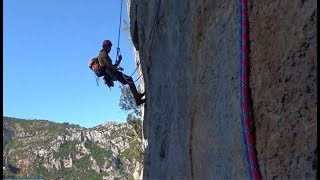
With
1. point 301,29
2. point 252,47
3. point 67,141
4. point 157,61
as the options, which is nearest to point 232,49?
point 252,47

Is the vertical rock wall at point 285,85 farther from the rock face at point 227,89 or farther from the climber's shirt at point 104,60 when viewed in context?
the climber's shirt at point 104,60

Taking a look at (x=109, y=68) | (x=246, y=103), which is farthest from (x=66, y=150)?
(x=246, y=103)

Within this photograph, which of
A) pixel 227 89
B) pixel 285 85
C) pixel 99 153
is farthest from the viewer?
pixel 99 153

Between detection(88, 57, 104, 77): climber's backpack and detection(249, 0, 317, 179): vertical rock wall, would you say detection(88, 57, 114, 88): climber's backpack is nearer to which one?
detection(88, 57, 104, 77): climber's backpack

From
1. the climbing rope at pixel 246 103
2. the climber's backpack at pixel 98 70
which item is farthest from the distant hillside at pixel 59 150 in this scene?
the climbing rope at pixel 246 103

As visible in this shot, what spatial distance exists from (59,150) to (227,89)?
104m

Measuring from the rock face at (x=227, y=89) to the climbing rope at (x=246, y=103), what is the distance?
0.23ft

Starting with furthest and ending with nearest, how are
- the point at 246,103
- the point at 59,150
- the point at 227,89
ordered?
the point at 59,150 < the point at 227,89 < the point at 246,103

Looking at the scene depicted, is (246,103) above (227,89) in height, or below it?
below

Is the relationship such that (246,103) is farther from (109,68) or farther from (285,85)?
(109,68)

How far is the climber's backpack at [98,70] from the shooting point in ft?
28.8

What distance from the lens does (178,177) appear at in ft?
17.8

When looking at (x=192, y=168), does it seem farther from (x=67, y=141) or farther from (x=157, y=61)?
(x=67, y=141)

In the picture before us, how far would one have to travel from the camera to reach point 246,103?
9.64 ft
